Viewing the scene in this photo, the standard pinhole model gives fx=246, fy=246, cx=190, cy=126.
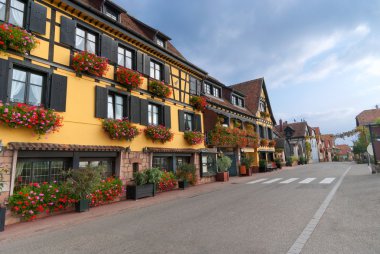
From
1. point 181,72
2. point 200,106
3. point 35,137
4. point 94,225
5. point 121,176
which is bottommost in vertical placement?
point 94,225

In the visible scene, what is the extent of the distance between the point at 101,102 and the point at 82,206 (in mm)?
4282

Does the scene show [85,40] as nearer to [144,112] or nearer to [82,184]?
[144,112]

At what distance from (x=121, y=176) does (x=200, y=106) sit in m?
7.70

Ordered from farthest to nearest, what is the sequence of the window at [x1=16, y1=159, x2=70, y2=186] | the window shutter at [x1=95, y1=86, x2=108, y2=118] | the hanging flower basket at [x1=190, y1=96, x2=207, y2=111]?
the hanging flower basket at [x1=190, y1=96, x2=207, y2=111] < the window shutter at [x1=95, y1=86, x2=108, y2=118] < the window at [x1=16, y1=159, x2=70, y2=186]

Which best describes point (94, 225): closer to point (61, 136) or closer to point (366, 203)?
point (61, 136)

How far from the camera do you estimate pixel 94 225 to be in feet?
21.8

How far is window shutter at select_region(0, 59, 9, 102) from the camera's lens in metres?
7.44

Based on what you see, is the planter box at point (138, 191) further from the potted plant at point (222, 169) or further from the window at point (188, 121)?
the potted plant at point (222, 169)

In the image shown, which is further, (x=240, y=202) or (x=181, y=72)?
(x=181, y=72)

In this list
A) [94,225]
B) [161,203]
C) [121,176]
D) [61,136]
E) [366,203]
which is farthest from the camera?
[121,176]

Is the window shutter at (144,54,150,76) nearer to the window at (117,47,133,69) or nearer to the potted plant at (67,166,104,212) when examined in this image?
the window at (117,47,133,69)

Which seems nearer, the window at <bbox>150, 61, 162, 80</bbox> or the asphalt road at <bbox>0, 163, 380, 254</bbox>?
the asphalt road at <bbox>0, 163, 380, 254</bbox>

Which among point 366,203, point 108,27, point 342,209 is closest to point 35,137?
point 108,27

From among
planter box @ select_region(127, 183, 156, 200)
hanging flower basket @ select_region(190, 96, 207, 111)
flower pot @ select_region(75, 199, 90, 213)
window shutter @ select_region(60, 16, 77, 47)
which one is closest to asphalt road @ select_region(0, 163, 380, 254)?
flower pot @ select_region(75, 199, 90, 213)
